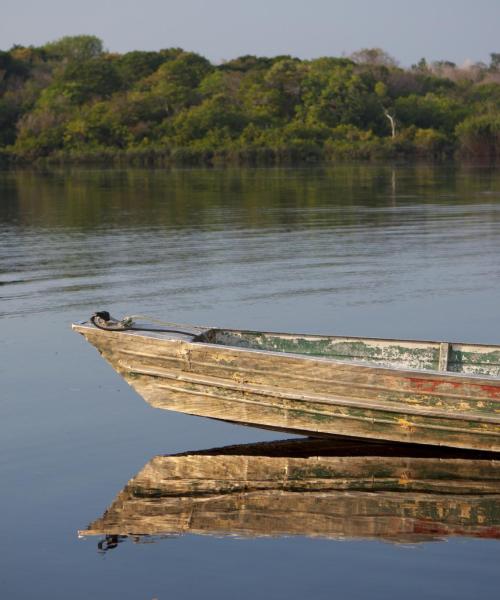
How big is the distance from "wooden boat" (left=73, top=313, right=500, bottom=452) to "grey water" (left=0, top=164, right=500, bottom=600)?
0.65 meters

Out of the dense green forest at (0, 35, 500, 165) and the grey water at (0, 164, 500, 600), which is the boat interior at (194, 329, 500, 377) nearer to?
the grey water at (0, 164, 500, 600)

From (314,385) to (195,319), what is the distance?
6.89 metres

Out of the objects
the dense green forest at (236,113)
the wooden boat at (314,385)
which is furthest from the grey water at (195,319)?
the dense green forest at (236,113)

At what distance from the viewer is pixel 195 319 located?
675 inches

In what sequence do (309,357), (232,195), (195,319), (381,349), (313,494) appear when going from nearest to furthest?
(313,494) → (309,357) → (381,349) → (195,319) → (232,195)

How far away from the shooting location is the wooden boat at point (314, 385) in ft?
33.2

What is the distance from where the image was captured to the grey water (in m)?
8.27

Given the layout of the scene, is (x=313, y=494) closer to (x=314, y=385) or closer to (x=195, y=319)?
(x=314, y=385)

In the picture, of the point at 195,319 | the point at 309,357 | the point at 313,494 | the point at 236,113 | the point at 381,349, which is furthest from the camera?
the point at 236,113

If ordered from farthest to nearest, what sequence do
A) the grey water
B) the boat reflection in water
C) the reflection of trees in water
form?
the reflection of trees in water < the boat reflection in water < the grey water

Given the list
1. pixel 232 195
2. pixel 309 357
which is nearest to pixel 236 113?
pixel 232 195

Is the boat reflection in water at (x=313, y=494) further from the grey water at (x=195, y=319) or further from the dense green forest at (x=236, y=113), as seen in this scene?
the dense green forest at (x=236, y=113)

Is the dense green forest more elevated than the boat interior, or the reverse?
the dense green forest

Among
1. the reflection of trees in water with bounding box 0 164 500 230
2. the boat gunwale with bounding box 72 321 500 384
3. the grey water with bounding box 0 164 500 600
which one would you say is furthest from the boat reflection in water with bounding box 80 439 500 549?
the reflection of trees in water with bounding box 0 164 500 230
